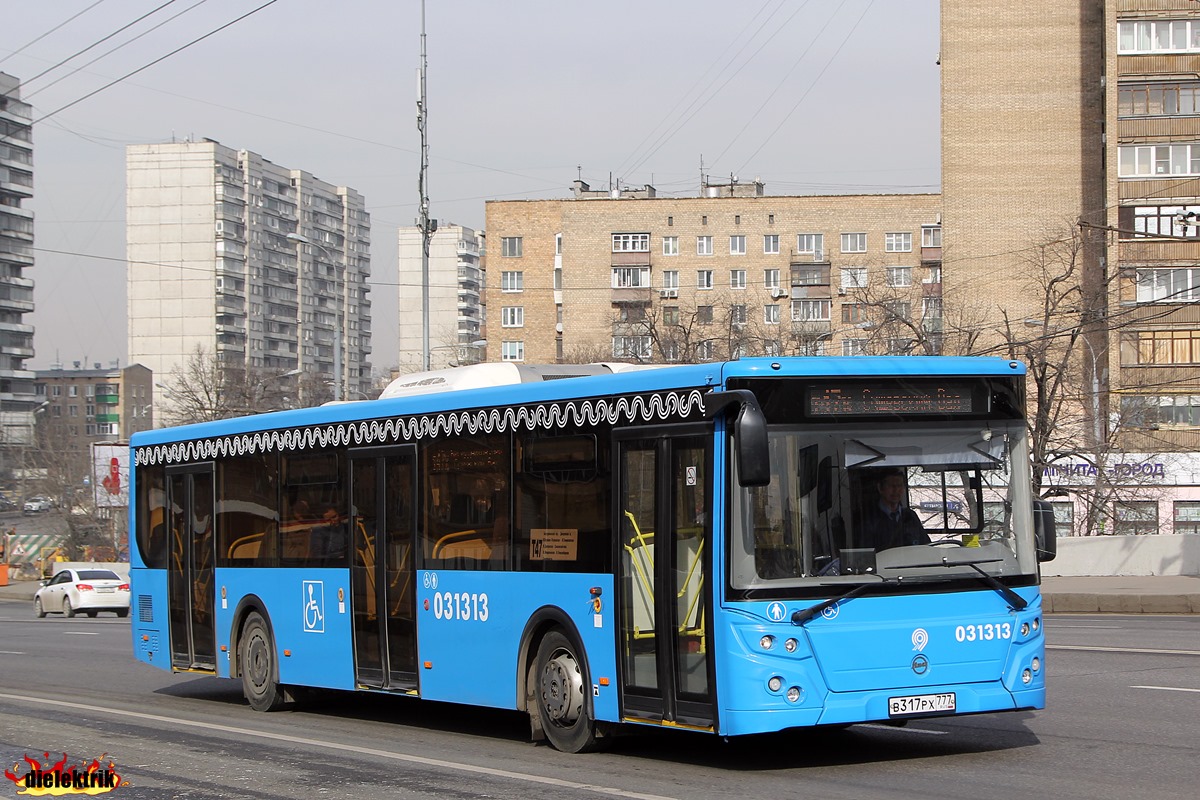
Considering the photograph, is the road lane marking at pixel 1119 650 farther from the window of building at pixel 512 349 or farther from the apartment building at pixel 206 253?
the apartment building at pixel 206 253

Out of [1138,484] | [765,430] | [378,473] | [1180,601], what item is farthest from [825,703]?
[1138,484]

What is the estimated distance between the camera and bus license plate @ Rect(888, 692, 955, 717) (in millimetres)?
9258

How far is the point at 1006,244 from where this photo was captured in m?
71.1

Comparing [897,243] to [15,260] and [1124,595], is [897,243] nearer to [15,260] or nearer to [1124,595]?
[1124,595]

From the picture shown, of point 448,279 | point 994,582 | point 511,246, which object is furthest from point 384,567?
point 448,279

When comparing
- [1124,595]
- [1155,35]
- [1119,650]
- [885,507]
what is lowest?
[1124,595]

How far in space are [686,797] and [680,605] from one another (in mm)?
1478

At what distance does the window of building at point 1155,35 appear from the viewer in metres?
58.6

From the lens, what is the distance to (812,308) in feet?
309

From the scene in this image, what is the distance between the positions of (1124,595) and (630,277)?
229ft

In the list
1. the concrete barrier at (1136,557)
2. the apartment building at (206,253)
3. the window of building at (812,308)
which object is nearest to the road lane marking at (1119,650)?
the concrete barrier at (1136,557)

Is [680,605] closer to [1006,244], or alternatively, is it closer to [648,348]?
[1006,244]

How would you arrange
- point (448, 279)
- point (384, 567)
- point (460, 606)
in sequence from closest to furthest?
point (460, 606) → point (384, 567) → point (448, 279)

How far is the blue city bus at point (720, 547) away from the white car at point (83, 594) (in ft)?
94.9
